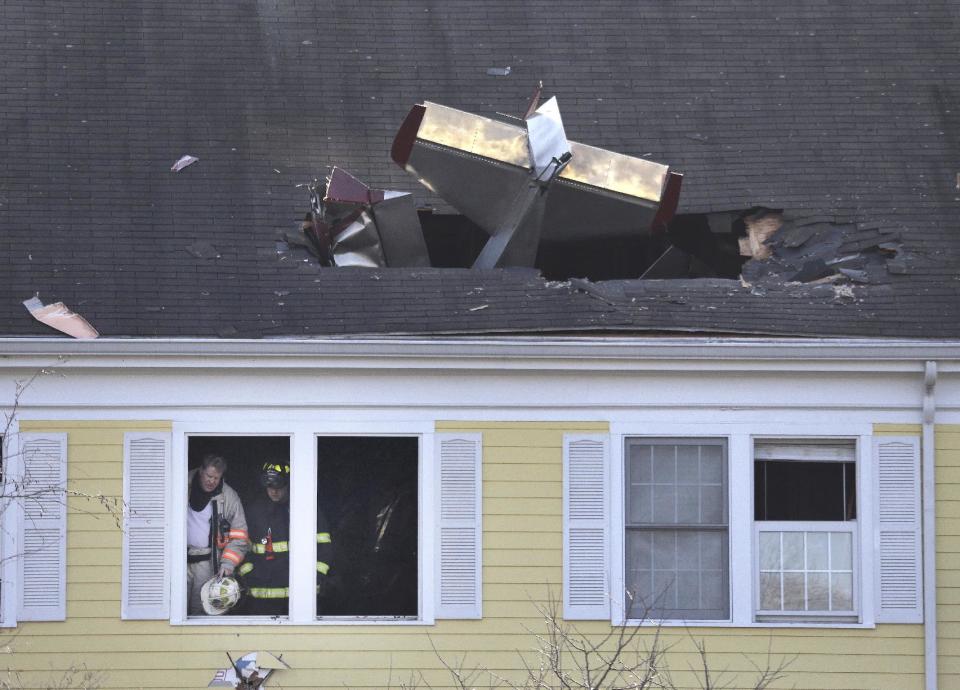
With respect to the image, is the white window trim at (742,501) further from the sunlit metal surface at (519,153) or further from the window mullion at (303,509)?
the sunlit metal surface at (519,153)

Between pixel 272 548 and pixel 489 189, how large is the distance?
354cm

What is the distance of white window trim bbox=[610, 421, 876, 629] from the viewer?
10.6m

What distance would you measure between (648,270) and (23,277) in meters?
5.16

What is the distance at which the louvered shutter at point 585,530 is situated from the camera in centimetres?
1052

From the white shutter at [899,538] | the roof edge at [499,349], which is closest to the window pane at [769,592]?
the white shutter at [899,538]

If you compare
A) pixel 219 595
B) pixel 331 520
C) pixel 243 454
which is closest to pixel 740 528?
pixel 331 520

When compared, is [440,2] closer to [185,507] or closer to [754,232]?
[754,232]

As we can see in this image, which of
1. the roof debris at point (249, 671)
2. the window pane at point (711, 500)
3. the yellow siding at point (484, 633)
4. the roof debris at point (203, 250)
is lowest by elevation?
the roof debris at point (249, 671)

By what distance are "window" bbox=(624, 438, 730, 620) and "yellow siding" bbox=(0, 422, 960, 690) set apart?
26cm

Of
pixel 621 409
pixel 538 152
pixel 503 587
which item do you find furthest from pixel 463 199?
pixel 503 587

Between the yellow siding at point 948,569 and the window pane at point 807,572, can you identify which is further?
the window pane at point 807,572

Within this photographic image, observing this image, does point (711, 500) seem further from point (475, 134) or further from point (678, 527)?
point (475, 134)

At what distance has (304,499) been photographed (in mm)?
10641

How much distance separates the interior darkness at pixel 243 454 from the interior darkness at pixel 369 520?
0.33m
